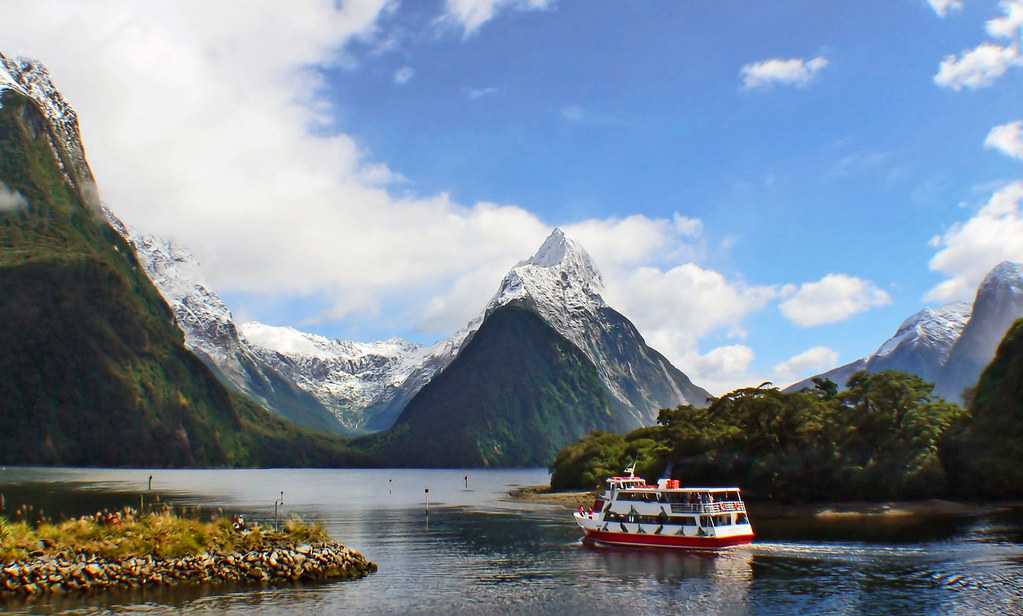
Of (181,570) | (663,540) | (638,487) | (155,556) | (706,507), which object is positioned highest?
(638,487)

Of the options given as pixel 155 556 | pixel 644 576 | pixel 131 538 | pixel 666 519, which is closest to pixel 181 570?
pixel 155 556

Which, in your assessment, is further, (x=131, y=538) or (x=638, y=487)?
(x=638, y=487)

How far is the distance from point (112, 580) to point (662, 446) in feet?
446

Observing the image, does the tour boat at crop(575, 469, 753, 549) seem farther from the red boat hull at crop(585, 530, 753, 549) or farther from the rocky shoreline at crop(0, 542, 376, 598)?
the rocky shoreline at crop(0, 542, 376, 598)

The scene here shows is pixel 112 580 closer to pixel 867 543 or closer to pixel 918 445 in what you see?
pixel 867 543

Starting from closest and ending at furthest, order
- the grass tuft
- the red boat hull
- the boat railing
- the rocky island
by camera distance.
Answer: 1. the rocky island
2. the grass tuft
3. the red boat hull
4. the boat railing

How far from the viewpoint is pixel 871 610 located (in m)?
57.9

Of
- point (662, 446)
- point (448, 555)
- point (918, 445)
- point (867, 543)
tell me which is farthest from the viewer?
point (662, 446)

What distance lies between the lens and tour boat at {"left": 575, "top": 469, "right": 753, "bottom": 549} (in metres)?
92.9

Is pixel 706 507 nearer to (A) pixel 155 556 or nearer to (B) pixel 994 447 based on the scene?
(A) pixel 155 556

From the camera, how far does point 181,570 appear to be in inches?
2530

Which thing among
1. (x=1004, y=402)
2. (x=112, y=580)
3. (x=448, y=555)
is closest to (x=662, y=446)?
(x=1004, y=402)

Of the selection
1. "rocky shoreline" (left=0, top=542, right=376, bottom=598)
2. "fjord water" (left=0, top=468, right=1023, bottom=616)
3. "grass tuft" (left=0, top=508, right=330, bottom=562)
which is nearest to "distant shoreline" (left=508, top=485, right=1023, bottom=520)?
"fjord water" (left=0, top=468, right=1023, bottom=616)

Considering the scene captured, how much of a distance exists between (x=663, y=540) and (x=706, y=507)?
6.48m
